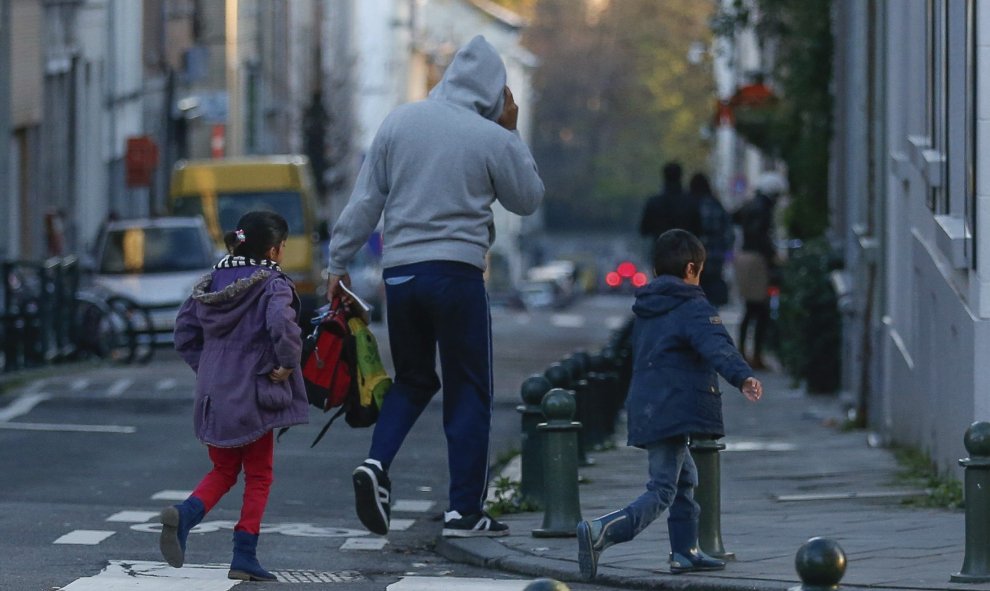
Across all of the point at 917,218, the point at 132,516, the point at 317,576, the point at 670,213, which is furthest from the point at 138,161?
the point at 317,576

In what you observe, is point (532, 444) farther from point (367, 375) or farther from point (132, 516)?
point (132, 516)

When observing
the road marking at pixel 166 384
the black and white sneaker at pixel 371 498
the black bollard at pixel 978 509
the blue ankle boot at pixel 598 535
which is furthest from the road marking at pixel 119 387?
the black bollard at pixel 978 509

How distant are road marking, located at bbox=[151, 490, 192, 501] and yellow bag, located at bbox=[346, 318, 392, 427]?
203cm

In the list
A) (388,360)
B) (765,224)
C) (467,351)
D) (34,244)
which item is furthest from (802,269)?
(34,244)

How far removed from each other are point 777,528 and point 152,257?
59.5ft

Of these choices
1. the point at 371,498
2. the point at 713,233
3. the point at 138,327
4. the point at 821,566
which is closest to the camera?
the point at 821,566

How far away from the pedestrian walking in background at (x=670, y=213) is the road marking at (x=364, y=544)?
25.8 feet

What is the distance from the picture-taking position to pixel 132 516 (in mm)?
9617

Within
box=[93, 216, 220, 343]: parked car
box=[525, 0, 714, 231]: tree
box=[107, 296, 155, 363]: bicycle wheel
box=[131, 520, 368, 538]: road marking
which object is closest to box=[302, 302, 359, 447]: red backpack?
box=[131, 520, 368, 538]: road marking

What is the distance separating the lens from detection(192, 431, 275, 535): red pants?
773 cm

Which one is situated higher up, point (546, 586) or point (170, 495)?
point (546, 586)

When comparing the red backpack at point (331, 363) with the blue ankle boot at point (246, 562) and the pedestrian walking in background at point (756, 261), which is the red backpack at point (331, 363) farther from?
the pedestrian walking in background at point (756, 261)

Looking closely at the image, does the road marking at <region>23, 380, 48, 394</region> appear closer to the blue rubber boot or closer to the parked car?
the parked car

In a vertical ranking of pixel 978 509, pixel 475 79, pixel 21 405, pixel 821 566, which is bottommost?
pixel 21 405
